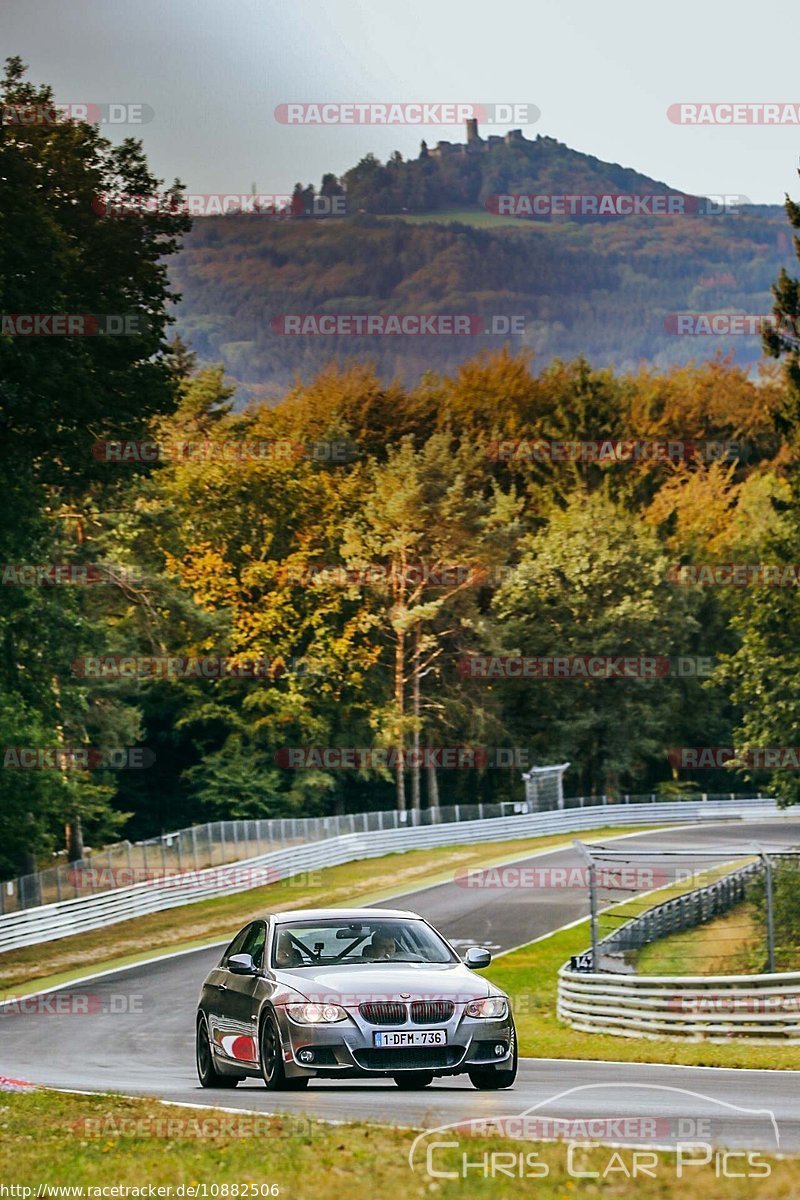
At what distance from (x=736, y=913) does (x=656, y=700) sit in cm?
3997

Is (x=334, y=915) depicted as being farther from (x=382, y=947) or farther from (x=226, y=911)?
(x=226, y=911)

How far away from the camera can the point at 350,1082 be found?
15.9m

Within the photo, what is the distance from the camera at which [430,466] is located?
2982 inches

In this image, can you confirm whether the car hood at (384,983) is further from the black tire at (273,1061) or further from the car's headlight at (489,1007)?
the black tire at (273,1061)

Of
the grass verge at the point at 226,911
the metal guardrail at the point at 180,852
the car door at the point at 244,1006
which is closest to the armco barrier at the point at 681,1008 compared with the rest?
the car door at the point at 244,1006

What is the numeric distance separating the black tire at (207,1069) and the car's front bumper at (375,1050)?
2.27 meters

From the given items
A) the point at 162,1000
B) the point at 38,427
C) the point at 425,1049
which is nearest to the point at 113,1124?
A: the point at 425,1049

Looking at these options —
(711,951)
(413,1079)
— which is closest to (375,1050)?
(413,1079)

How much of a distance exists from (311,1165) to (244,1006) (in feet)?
14.6

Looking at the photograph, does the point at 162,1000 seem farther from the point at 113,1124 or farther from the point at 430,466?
the point at 430,466

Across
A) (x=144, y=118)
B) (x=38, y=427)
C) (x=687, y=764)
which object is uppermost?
(x=144, y=118)

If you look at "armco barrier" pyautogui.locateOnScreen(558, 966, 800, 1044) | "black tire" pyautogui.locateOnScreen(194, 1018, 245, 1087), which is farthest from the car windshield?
"armco barrier" pyautogui.locateOnScreen(558, 966, 800, 1044)

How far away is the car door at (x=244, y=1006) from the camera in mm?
14422

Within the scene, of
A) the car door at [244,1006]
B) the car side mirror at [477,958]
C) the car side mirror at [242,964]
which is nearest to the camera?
the car side mirror at [477,958]
